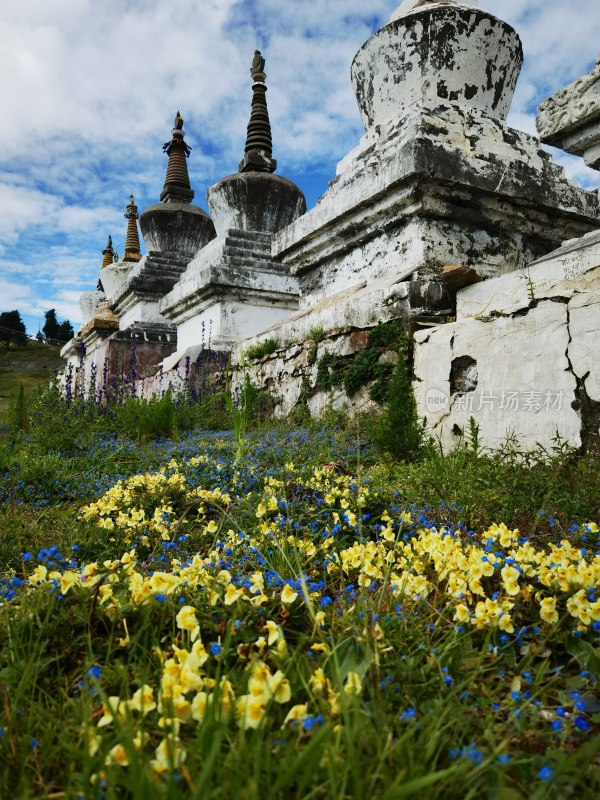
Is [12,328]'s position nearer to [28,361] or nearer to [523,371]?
[28,361]

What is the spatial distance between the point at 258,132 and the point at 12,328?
164 feet

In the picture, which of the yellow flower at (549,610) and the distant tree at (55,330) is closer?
the yellow flower at (549,610)

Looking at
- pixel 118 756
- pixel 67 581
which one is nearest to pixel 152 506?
pixel 67 581

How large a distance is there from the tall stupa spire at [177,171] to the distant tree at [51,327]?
45.5 meters

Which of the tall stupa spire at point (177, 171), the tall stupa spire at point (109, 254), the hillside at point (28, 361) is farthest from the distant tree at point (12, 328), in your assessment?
the tall stupa spire at point (177, 171)

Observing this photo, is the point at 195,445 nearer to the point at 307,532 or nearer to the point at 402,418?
the point at 402,418

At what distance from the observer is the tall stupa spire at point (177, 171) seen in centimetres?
1273

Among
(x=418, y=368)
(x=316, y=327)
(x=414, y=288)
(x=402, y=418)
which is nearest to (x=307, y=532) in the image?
(x=402, y=418)

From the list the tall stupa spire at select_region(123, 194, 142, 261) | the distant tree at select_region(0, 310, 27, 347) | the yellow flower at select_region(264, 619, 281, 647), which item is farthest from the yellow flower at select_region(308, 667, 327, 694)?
the distant tree at select_region(0, 310, 27, 347)

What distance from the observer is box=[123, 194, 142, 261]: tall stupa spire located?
58.2 feet

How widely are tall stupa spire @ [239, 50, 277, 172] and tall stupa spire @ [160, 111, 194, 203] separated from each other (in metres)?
3.44

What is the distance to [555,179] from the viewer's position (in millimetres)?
5070

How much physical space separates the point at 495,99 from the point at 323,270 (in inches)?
90.4

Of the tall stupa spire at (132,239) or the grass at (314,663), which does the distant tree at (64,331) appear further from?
the grass at (314,663)
